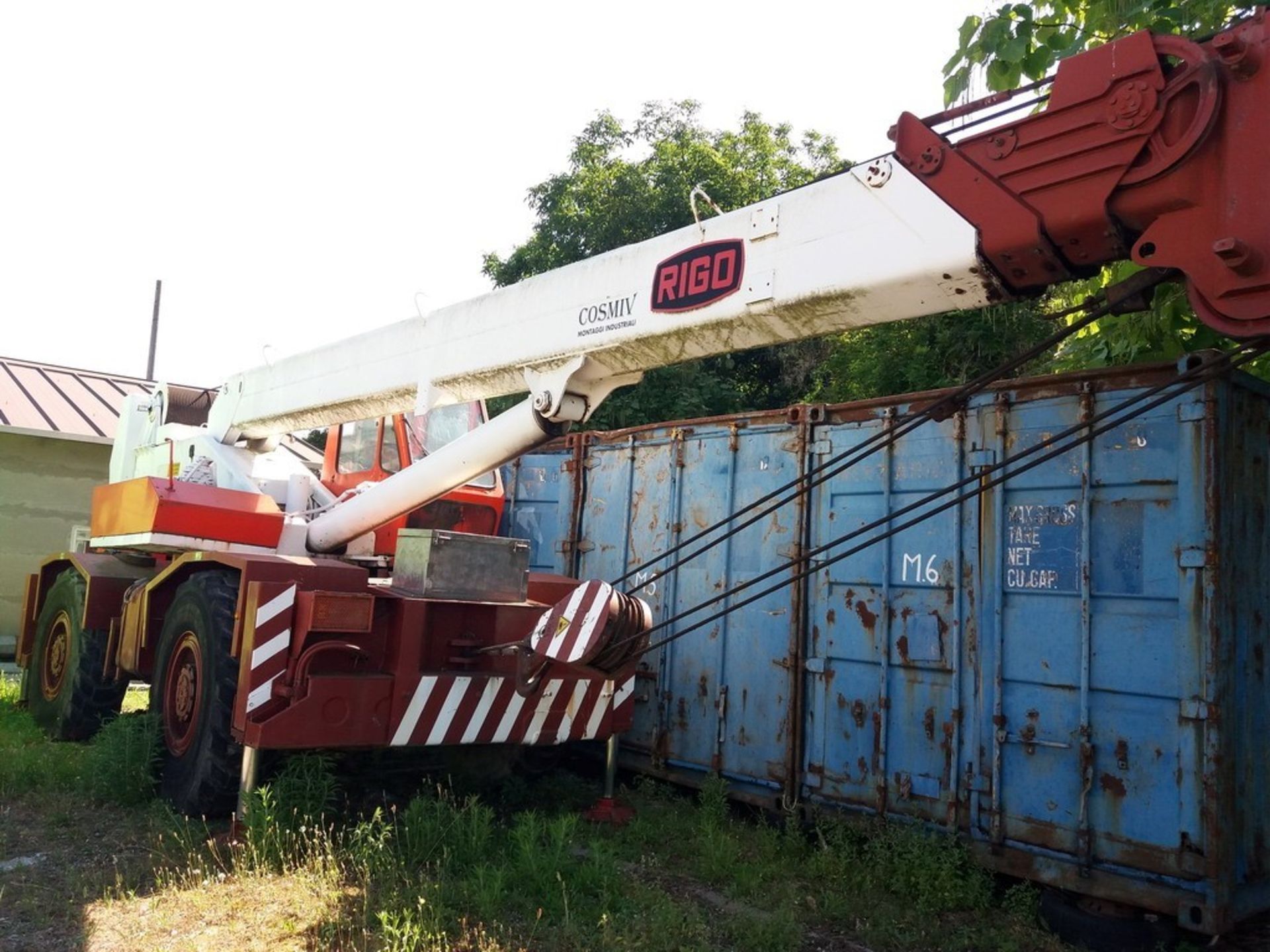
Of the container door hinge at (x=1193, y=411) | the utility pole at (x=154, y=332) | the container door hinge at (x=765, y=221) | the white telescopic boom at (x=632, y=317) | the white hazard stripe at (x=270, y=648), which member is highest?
the utility pole at (x=154, y=332)

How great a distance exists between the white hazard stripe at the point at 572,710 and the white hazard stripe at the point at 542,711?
0.42 ft

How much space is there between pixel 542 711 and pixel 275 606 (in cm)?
164

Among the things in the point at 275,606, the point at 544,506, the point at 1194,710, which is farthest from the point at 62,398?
the point at 1194,710

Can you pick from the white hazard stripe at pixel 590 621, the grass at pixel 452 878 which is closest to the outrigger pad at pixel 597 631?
the white hazard stripe at pixel 590 621

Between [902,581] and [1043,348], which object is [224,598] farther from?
[1043,348]

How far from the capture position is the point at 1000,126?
3490mm

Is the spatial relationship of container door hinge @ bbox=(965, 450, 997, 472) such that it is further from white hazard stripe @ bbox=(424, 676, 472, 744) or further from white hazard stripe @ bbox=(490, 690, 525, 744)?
white hazard stripe @ bbox=(424, 676, 472, 744)

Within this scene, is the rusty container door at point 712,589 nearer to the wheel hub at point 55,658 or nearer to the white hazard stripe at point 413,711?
the white hazard stripe at point 413,711

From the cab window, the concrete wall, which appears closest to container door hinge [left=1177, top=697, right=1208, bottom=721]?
the cab window

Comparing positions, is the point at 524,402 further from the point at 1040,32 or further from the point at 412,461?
the point at 1040,32

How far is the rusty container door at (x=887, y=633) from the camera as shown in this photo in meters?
5.43

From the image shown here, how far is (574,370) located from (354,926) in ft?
8.72

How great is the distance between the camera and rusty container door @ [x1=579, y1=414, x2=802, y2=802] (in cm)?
636

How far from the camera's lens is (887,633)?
5727 mm
